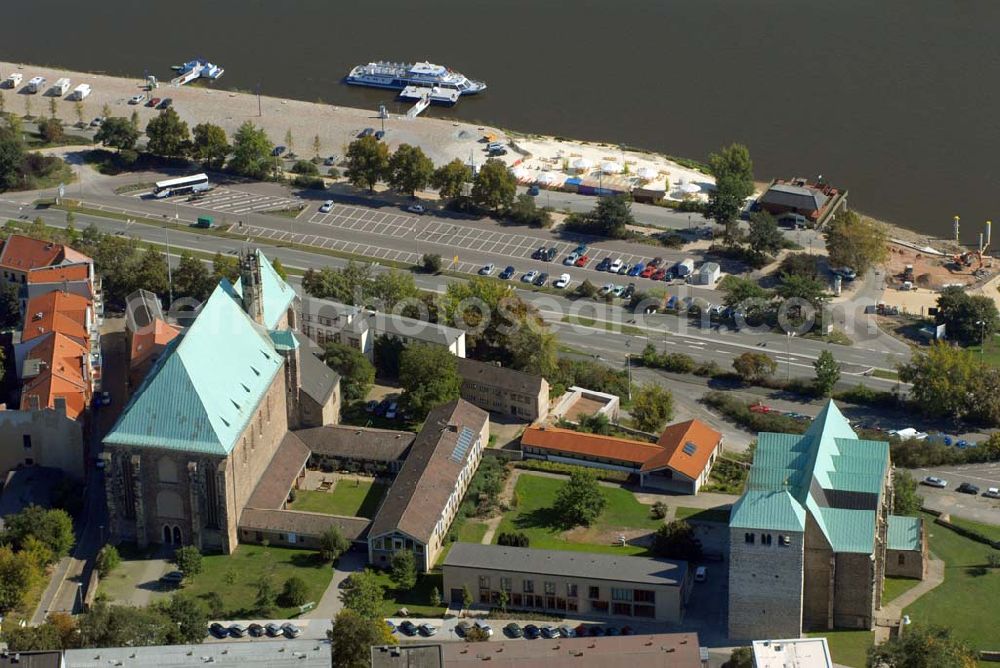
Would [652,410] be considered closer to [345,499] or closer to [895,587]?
[345,499]

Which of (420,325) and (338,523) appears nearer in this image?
(338,523)

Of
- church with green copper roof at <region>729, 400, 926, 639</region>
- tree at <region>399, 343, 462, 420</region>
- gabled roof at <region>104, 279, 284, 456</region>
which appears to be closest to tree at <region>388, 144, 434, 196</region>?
tree at <region>399, 343, 462, 420</region>

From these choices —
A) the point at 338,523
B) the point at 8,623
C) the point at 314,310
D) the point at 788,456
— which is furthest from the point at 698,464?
the point at 8,623

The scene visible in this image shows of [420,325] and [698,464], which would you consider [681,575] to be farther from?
[420,325]

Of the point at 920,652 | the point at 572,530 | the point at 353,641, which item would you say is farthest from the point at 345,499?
the point at 920,652

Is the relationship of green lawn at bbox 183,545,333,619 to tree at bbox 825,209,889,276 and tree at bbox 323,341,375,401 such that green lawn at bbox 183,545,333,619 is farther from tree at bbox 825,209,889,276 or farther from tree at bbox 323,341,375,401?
tree at bbox 825,209,889,276

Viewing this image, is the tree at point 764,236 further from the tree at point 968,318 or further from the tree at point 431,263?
the tree at point 431,263

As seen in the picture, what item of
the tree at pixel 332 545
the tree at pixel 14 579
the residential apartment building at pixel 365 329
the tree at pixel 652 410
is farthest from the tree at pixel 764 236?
the tree at pixel 14 579
